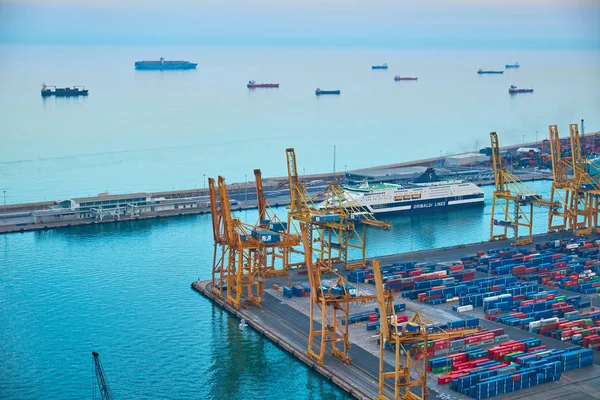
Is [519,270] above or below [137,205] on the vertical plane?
below

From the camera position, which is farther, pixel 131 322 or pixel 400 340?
pixel 131 322

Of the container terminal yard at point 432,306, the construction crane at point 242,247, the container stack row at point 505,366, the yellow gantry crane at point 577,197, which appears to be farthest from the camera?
the yellow gantry crane at point 577,197

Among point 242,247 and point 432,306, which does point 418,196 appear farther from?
point 242,247

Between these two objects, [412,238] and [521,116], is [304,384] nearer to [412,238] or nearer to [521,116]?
[412,238]

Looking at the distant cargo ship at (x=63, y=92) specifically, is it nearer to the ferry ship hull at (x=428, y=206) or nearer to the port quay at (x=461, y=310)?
the port quay at (x=461, y=310)

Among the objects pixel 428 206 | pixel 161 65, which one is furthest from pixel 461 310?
pixel 161 65

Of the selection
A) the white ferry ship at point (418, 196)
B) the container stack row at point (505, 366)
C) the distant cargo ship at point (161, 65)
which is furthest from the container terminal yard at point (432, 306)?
the distant cargo ship at point (161, 65)
